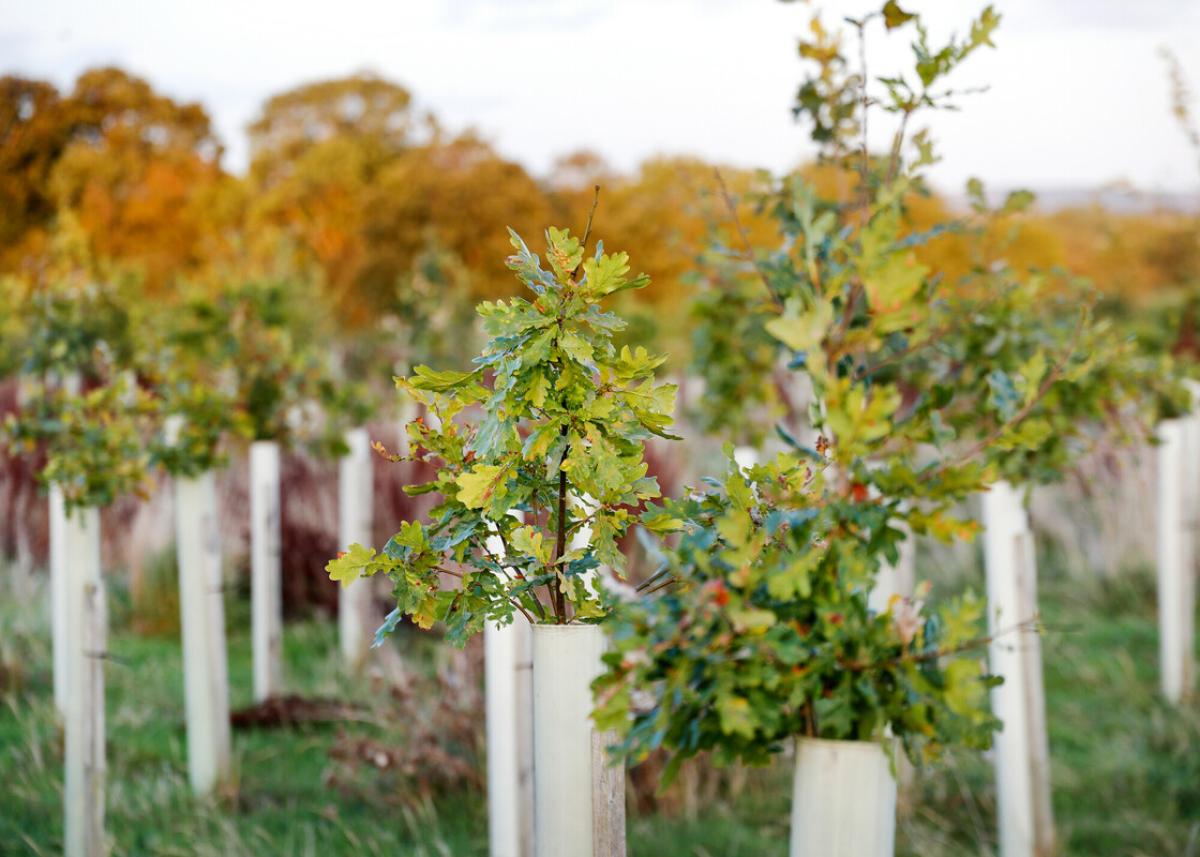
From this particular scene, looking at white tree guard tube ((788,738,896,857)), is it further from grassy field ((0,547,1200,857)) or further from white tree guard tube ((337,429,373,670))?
white tree guard tube ((337,429,373,670))

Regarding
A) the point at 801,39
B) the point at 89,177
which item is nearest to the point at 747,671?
the point at 801,39

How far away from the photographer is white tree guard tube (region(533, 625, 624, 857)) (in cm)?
165

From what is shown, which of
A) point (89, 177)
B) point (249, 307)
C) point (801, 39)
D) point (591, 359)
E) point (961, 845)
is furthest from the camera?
point (89, 177)

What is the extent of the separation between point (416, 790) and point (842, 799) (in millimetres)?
2808

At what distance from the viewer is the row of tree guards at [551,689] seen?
4.48ft

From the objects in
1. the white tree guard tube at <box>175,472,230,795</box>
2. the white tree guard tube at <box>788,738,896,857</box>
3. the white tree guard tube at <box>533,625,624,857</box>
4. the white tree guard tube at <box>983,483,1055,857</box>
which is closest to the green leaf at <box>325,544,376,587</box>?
the white tree guard tube at <box>533,625,624,857</box>

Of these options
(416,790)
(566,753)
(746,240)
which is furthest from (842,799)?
(416,790)

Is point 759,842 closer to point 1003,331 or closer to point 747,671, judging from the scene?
point 1003,331

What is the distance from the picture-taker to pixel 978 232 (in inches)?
134

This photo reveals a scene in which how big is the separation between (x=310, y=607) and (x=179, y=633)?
692 mm

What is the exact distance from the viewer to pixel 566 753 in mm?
1652

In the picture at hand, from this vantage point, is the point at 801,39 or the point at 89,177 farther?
the point at 89,177

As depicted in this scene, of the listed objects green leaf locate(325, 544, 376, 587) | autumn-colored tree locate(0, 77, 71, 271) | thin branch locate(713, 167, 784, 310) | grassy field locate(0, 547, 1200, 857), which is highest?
autumn-colored tree locate(0, 77, 71, 271)

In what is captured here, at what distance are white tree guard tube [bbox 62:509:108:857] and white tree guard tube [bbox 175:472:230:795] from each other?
36cm
